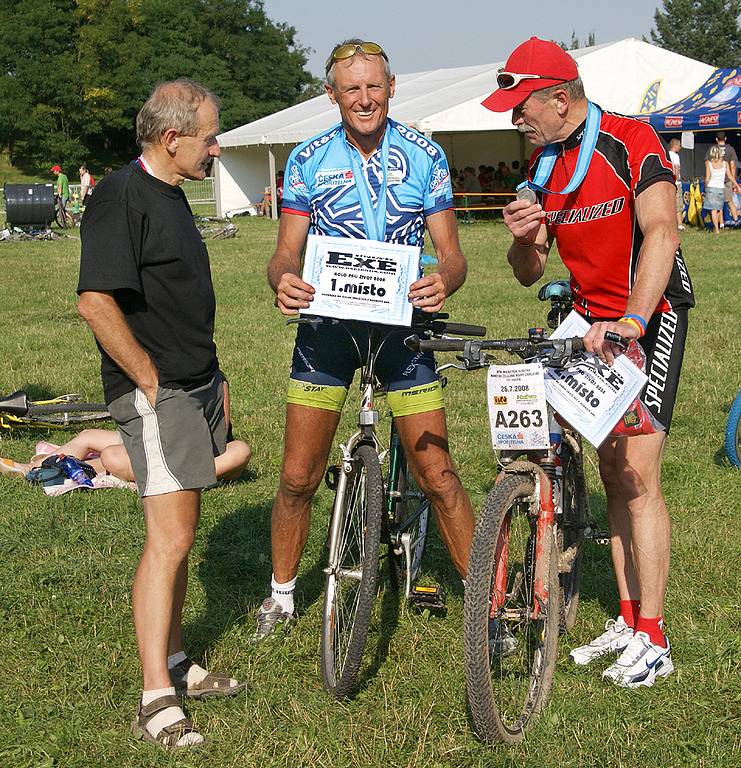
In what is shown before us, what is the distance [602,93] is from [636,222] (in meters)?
26.8

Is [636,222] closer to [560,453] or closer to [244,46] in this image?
[560,453]

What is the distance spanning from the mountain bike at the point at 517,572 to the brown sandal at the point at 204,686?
3.38 feet

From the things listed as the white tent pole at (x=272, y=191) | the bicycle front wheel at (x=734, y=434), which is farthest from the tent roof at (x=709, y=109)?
the bicycle front wheel at (x=734, y=434)

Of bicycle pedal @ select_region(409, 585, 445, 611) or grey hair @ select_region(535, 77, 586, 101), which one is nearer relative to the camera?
grey hair @ select_region(535, 77, 586, 101)

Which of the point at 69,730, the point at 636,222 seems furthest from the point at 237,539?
the point at 636,222

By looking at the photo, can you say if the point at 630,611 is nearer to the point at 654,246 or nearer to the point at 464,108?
the point at 654,246

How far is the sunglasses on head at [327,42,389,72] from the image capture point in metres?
4.04

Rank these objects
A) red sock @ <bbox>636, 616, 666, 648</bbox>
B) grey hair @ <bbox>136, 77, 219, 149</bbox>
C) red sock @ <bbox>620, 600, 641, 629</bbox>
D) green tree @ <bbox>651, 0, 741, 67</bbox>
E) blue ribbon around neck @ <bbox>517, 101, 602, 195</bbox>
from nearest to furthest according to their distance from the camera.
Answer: grey hair @ <bbox>136, 77, 219, 149</bbox>
blue ribbon around neck @ <bbox>517, 101, 602, 195</bbox>
red sock @ <bbox>636, 616, 666, 648</bbox>
red sock @ <bbox>620, 600, 641, 629</bbox>
green tree @ <bbox>651, 0, 741, 67</bbox>

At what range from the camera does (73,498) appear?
6328 mm

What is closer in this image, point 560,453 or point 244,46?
point 560,453

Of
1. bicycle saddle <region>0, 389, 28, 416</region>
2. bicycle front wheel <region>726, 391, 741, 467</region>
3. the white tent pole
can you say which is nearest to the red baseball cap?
bicycle front wheel <region>726, 391, 741, 467</region>

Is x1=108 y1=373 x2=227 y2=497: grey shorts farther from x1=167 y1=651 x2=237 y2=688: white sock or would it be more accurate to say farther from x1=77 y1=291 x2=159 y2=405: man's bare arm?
x1=167 y1=651 x2=237 y2=688: white sock

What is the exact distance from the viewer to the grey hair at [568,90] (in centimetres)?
386

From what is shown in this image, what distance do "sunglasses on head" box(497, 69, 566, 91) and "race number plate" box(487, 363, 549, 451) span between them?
3.56 feet
